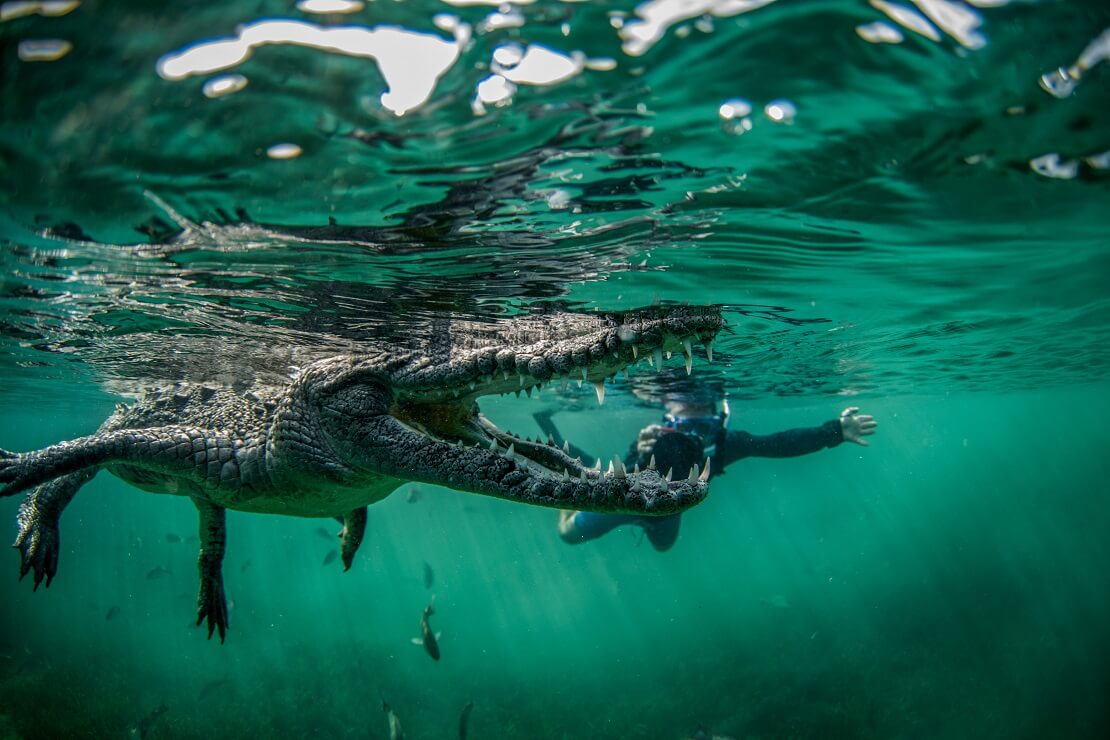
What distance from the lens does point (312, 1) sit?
2928mm

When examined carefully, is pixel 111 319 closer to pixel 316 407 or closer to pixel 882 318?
pixel 316 407

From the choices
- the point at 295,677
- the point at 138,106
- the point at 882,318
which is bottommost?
the point at 295,677

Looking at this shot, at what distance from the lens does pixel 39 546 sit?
5.44 meters

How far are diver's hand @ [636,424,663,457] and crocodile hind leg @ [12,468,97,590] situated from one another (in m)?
7.69

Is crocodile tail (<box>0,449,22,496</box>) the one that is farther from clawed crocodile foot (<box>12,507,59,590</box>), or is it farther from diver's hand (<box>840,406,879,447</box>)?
diver's hand (<box>840,406,879,447</box>)

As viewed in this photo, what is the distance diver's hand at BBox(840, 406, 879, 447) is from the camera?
1007 centimetres

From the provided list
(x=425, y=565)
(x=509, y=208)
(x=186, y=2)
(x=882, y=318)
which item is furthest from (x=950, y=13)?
(x=425, y=565)

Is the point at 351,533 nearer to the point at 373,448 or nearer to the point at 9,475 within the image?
the point at 373,448

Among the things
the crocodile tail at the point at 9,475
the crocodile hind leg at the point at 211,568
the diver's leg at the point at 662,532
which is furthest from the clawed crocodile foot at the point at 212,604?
the diver's leg at the point at 662,532

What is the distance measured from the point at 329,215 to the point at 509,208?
5.44 feet

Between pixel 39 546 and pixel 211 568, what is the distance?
1.51 meters

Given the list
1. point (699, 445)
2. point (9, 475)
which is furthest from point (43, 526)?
point (699, 445)

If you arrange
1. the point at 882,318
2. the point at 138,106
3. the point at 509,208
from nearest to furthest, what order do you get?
the point at 138,106
the point at 509,208
the point at 882,318

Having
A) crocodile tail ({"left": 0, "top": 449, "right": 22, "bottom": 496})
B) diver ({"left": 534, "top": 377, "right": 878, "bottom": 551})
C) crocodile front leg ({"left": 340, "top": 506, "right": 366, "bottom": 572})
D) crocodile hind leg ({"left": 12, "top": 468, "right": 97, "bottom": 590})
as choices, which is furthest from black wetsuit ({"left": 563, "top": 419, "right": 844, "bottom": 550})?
crocodile tail ({"left": 0, "top": 449, "right": 22, "bottom": 496})
